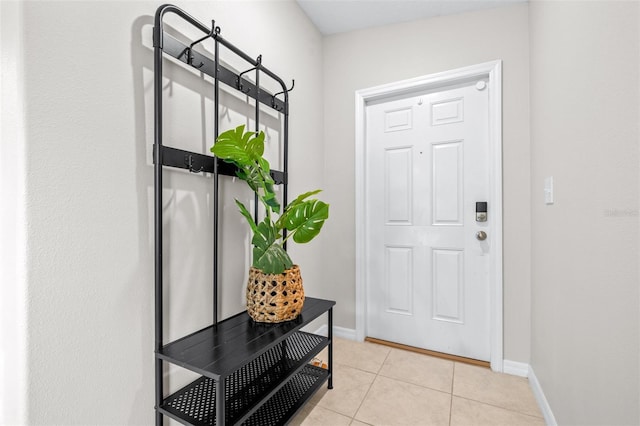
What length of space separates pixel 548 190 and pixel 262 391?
163 cm

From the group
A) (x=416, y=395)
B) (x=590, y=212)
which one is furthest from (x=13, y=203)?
(x=416, y=395)

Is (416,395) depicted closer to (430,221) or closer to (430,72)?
(430,221)

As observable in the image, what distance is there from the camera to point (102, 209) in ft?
3.25

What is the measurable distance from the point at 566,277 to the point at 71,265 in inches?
71.8

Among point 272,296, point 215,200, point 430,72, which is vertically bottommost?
point 272,296

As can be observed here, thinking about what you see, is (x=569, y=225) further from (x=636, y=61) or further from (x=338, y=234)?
(x=338, y=234)

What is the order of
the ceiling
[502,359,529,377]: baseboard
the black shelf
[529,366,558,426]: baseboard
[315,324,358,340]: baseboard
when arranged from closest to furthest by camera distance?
the black shelf, [529,366,558,426]: baseboard, [502,359,529,377]: baseboard, the ceiling, [315,324,358,340]: baseboard

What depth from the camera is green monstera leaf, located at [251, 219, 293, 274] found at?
Answer: 4.42ft

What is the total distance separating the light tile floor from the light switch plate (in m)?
1.10

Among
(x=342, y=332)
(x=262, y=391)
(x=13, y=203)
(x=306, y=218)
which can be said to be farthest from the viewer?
(x=342, y=332)

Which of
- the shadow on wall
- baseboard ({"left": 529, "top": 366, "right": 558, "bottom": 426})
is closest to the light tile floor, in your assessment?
baseboard ({"left": 529, "top": 366, "right": 558, "bottom": 426})

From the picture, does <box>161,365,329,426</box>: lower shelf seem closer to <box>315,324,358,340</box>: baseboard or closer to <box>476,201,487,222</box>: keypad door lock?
<box>315,324,358,340</box>: baseboard

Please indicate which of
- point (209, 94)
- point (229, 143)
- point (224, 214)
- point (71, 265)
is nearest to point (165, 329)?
point (71, 265)

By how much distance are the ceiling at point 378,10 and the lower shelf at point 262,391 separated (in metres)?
2.24
